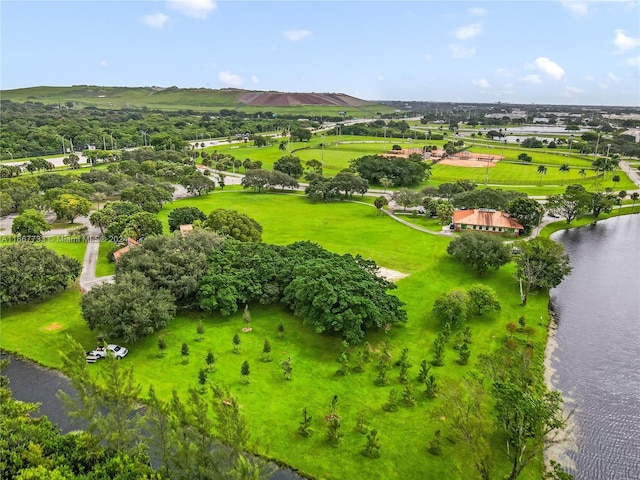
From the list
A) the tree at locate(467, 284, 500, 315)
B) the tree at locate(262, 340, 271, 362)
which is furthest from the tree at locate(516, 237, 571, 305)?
the tree at locate(262, 340, 271, 362)

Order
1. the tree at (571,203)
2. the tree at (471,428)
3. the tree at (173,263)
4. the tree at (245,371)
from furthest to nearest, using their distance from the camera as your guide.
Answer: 1. the tree at (571,203)
2. the tree at (173,263)
3. the tree at (245,371)
4. the tree at (471,428)

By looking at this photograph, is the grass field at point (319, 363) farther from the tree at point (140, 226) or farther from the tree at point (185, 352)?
the tree at point (140, 226)

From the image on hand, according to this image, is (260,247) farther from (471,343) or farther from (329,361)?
(471,343)

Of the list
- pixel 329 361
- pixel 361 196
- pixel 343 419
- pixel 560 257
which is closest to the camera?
pixel 343 419

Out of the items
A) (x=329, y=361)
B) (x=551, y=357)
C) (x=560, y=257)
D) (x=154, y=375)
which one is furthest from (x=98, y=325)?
(x=560, y=257)

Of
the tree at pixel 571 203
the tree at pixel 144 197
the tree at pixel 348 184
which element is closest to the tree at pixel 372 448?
the tree at pixel 144 197

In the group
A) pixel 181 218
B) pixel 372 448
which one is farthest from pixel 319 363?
pixel 181 218
